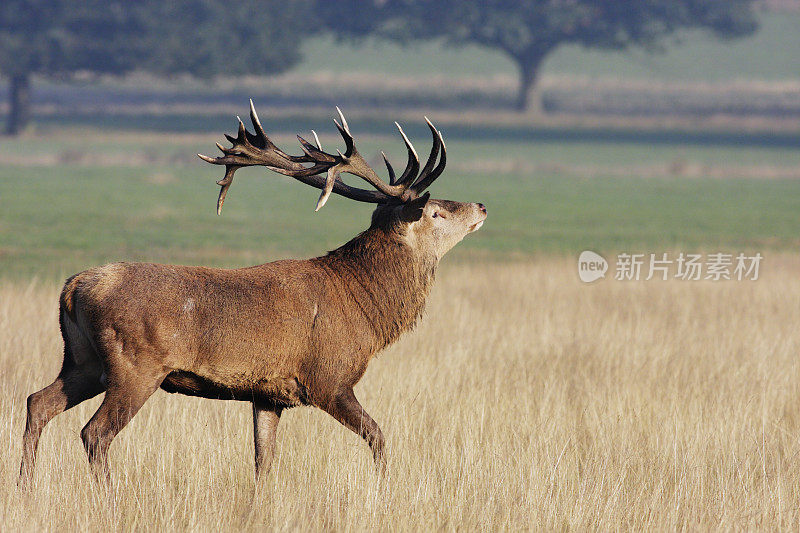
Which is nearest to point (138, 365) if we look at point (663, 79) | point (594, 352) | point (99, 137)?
point (594, 352)

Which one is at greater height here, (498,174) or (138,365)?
(498,174)

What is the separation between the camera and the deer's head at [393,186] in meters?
7.28

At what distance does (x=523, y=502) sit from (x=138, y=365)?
6.83ft

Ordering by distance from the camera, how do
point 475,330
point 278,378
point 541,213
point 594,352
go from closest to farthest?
point 278,378, point 594,352, point 475,330, point 541,213

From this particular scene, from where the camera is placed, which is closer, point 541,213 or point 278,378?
point 278,378

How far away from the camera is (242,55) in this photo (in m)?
67.1

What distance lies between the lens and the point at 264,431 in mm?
6855

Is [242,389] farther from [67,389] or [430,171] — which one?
[430,171]

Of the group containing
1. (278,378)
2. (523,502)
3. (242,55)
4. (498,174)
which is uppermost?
(242,55)

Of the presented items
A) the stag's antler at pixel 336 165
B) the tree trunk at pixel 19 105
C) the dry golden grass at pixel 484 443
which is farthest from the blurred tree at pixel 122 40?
the stag's antler at pixel 336 165

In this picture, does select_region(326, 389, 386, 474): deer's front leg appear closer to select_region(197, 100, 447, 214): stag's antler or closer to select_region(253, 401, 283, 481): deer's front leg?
select_region(253, 401, 283, 481): deer's front leg

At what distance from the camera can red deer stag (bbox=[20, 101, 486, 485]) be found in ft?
20.3

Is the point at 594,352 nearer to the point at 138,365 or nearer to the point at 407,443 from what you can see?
the point at 407,443

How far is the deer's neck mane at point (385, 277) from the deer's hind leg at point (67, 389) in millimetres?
1507
